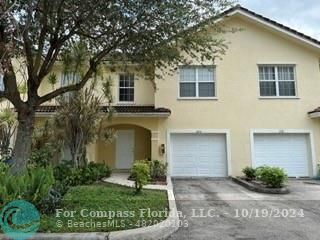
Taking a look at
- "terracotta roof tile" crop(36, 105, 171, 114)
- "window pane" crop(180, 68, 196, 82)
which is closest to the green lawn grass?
"terracotta roof tile" crop(36, 105, 171, 114)

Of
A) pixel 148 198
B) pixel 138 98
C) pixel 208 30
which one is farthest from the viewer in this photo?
pixel 138 98

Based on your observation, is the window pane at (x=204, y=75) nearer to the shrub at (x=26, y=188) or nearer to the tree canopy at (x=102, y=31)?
the tree canopy at (x=102, y=31)

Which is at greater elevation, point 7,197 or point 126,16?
point 126,16

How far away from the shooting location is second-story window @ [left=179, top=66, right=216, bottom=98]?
17578mm

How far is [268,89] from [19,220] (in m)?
15.3

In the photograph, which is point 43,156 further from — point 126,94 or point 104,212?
point 104,212

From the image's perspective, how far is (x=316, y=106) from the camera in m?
17.3

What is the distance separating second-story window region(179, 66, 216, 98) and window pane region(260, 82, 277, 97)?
2.85 m

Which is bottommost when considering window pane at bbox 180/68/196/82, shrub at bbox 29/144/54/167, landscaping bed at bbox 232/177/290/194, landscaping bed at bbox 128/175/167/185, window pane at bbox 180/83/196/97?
landscaping bed at bbox 232/177/290/194

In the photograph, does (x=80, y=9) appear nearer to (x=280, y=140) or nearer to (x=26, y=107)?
A: (x=26, y=107)

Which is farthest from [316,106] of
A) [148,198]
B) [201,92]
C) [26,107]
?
[26,107]

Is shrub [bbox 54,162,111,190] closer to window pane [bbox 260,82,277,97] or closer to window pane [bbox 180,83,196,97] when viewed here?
window pane [bbox 180,83,196,97]

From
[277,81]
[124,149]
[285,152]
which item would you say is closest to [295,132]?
[285,152]

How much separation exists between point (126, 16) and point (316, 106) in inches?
511
